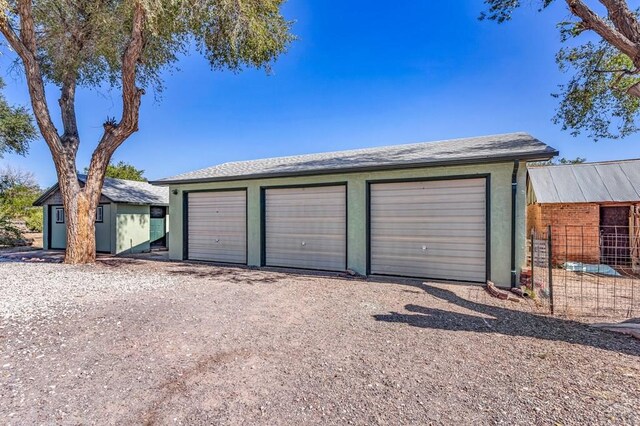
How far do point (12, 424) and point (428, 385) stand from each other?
319cm

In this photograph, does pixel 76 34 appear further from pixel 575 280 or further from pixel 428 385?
pixel 575 280

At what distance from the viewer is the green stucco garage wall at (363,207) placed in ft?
22.4

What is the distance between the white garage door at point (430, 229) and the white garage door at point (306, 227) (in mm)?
974

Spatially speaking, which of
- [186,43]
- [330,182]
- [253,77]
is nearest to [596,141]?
[330,182]

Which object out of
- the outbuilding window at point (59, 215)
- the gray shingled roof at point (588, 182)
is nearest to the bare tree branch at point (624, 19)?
the gray shingled roof at point (588, 182)

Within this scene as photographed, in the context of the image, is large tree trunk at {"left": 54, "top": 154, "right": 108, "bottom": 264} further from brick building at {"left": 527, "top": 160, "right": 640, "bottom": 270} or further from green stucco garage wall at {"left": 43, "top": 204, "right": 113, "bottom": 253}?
brick building at {"left": 527, "top": 160, "right": 640, "bottom": 270}

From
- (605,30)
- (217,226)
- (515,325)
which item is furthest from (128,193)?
(605,30)

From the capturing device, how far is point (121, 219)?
14055 millimetres

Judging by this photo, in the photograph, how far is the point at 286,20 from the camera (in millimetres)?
10391

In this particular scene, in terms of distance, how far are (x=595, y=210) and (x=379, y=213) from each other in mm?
7769

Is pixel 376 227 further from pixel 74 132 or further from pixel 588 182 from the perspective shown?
pixel 74 132

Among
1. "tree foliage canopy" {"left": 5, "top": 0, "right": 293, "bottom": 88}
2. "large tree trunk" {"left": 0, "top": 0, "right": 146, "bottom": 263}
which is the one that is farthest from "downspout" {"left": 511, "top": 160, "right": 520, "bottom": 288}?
"large tree trunk" {"left": 0, "top": 0, "right": 146, "bottom": 263}

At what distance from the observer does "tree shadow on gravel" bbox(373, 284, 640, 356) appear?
12.7 feet

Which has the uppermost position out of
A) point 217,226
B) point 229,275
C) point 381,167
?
point 381,167
